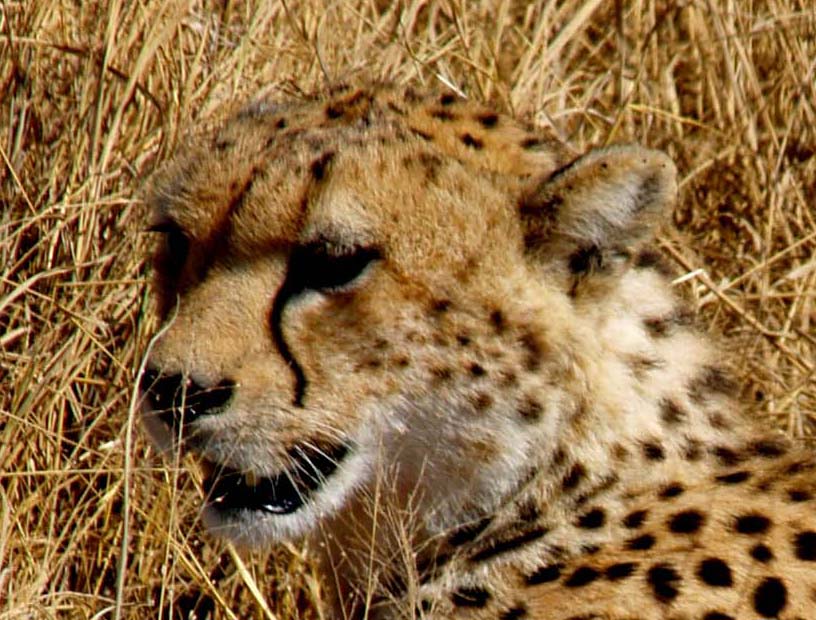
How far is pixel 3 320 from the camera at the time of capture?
3.81 metres

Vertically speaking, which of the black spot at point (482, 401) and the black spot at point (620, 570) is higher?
the black spot at point (482, 401)

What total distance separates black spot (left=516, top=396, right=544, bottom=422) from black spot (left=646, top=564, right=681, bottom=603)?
0.90 feet

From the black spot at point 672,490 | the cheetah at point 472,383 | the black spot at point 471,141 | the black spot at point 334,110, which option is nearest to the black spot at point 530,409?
the cheetah at point 472,383

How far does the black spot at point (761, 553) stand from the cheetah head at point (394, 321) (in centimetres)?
33

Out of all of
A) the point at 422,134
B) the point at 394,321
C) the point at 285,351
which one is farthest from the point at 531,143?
the point at 285,351

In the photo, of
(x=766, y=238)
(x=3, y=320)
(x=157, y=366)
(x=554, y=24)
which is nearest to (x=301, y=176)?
(x=157, y=366)

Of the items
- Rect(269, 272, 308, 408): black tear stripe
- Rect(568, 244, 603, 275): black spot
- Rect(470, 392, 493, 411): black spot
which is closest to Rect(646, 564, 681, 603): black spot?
Rect(470, 392, 493, 411): black spot

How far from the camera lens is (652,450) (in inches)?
110

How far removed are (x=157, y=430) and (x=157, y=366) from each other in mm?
Answer: 148

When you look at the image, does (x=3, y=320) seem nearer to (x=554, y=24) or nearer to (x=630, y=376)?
(x=630, y=376)

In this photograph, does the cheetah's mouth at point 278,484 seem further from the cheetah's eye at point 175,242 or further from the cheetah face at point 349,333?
the cheetah's eye at point 175,242

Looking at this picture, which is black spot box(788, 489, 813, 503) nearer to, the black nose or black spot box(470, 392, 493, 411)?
black spot box(470, 392, 493, 411)

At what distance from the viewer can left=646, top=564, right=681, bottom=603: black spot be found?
2678 millimetres

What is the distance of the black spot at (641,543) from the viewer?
9.07ft
